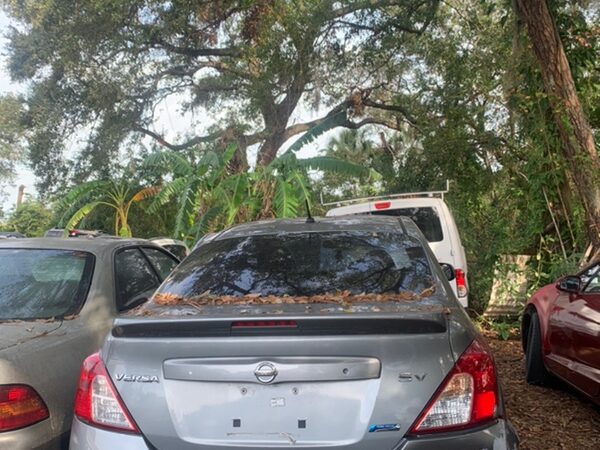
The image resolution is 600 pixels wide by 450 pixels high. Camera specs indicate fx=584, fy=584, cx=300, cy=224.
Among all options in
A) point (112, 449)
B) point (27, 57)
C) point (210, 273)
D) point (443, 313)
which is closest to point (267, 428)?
point (112, 449)

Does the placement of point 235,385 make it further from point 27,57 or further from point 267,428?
point 27,57

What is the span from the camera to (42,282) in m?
4.11

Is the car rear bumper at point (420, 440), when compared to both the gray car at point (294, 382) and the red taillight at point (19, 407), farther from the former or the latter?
the red taillight at point (19, 407)

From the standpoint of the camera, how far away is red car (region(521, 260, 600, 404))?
14.9ft

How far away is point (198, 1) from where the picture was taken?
14.0m

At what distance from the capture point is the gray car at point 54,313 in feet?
9.43

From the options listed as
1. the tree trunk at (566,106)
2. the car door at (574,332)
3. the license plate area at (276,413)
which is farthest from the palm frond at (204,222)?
the license plate area at (276,413)

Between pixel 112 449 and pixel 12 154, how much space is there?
28825mm

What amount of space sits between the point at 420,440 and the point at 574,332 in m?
3.26

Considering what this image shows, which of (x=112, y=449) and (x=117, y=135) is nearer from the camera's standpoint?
(x=112, y=449)

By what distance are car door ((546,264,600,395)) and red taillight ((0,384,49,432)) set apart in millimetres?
3828

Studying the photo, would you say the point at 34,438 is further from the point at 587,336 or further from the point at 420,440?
the point at 587,336

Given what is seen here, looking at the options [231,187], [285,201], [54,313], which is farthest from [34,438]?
[231,187]

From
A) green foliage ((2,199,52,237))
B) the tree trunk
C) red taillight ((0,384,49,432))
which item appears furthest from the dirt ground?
green foliage ((2,199,52,237))
